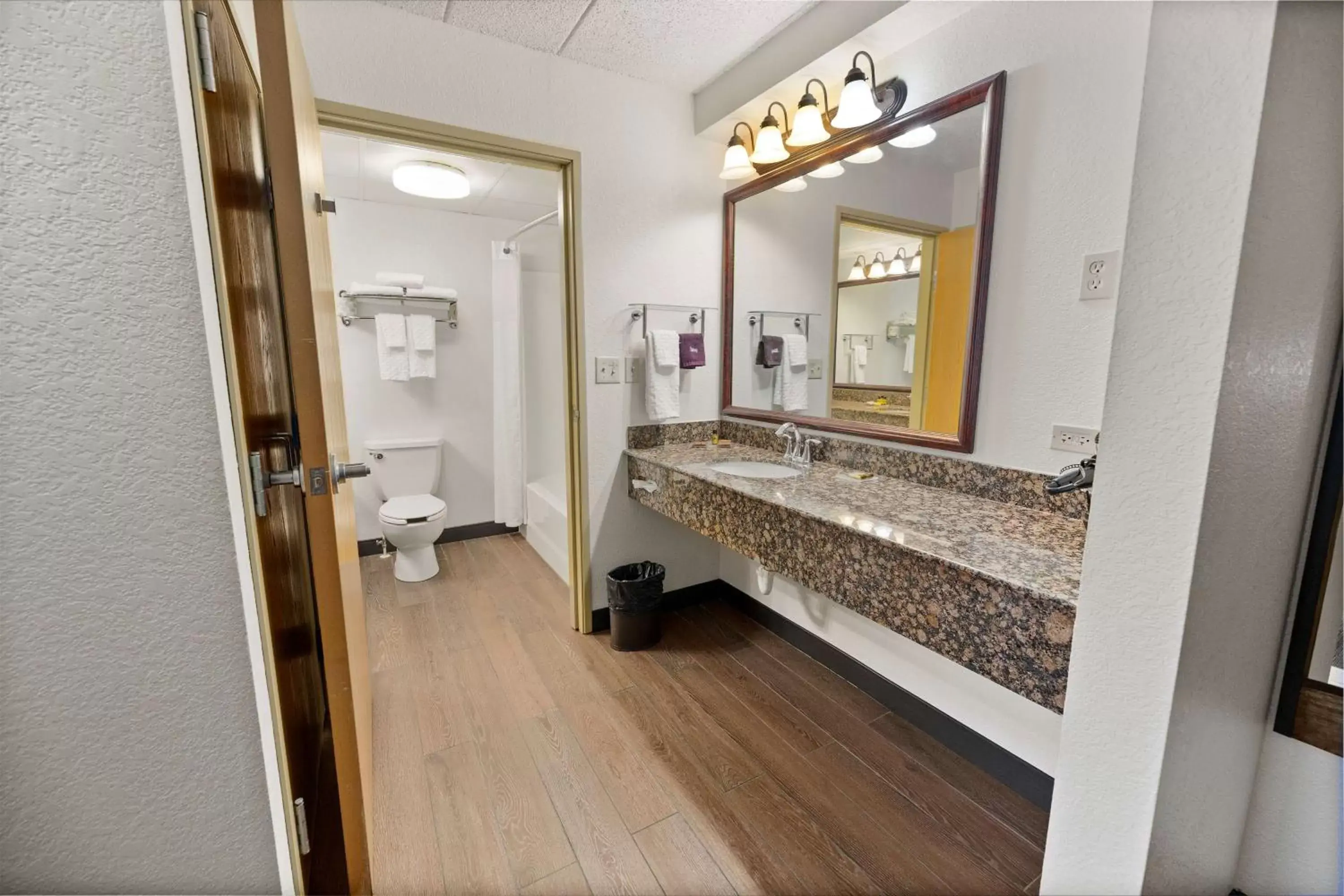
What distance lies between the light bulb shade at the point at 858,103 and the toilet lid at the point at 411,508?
255 cm

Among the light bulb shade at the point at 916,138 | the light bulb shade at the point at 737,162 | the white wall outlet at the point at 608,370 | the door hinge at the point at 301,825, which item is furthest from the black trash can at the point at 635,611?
the light bulb shade at the point at 916,138

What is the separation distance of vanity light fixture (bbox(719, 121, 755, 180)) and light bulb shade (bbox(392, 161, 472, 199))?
49.3 inches

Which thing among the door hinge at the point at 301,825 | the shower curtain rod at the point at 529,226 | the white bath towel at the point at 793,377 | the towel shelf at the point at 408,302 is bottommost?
the door hinge at the point at 301,825

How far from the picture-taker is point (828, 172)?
201cm

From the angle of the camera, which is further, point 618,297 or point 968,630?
point 618,297

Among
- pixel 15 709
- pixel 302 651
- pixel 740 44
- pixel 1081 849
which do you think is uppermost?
pixel 740 44

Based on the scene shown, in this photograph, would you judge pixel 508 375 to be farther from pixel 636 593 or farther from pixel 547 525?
pixel 636 593

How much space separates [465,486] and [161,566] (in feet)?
9.77

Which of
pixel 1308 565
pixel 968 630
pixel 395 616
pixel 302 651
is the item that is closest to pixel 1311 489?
pixel 1308 565

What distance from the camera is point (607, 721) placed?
→ 5.92 feet

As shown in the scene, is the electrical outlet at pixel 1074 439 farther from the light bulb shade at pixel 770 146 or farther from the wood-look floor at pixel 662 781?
the light bulb shade at pixel 770 146

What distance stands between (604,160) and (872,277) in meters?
1.15

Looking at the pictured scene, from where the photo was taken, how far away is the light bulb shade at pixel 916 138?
1636mm

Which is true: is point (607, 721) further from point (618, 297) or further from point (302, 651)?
point (618, 297)
